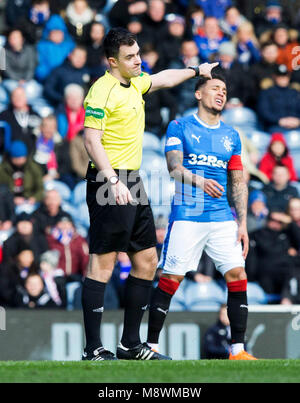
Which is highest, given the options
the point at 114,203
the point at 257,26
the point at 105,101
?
the point at 257,26

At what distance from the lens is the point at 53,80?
14102mm

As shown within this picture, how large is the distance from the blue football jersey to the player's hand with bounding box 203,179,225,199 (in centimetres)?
12

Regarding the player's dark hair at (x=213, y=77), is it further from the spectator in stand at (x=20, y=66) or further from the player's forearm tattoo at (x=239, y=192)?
the spectator in stand at (x=20, y=66)

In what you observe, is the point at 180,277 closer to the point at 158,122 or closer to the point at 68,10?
the point at 158,122

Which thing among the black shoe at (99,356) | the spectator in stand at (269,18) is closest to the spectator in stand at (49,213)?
the black shoe at (99,356)

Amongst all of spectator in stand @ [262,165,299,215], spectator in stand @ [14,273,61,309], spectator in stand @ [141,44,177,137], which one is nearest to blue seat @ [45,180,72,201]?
spectator in stand @ [141,44,177,137]

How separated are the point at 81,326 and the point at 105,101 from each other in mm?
4509

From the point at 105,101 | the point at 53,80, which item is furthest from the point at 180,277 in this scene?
the point at 53,80

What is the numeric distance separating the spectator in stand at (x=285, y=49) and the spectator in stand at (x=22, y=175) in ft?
14.7

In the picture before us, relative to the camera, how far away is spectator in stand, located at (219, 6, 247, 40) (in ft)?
50.3

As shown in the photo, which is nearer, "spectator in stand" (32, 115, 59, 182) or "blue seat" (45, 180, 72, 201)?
"blue seat" (45, 180, 72, 201)

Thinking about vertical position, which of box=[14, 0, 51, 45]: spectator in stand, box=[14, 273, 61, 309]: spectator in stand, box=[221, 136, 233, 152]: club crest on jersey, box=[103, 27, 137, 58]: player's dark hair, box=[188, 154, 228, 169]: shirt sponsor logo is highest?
box=[14, 0, 51, 45]: spectator in stand

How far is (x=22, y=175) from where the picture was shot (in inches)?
500

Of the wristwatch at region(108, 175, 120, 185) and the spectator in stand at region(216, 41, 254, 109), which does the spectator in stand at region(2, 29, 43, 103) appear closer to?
the spectator in stand at region(216, 41, 254, 109)
